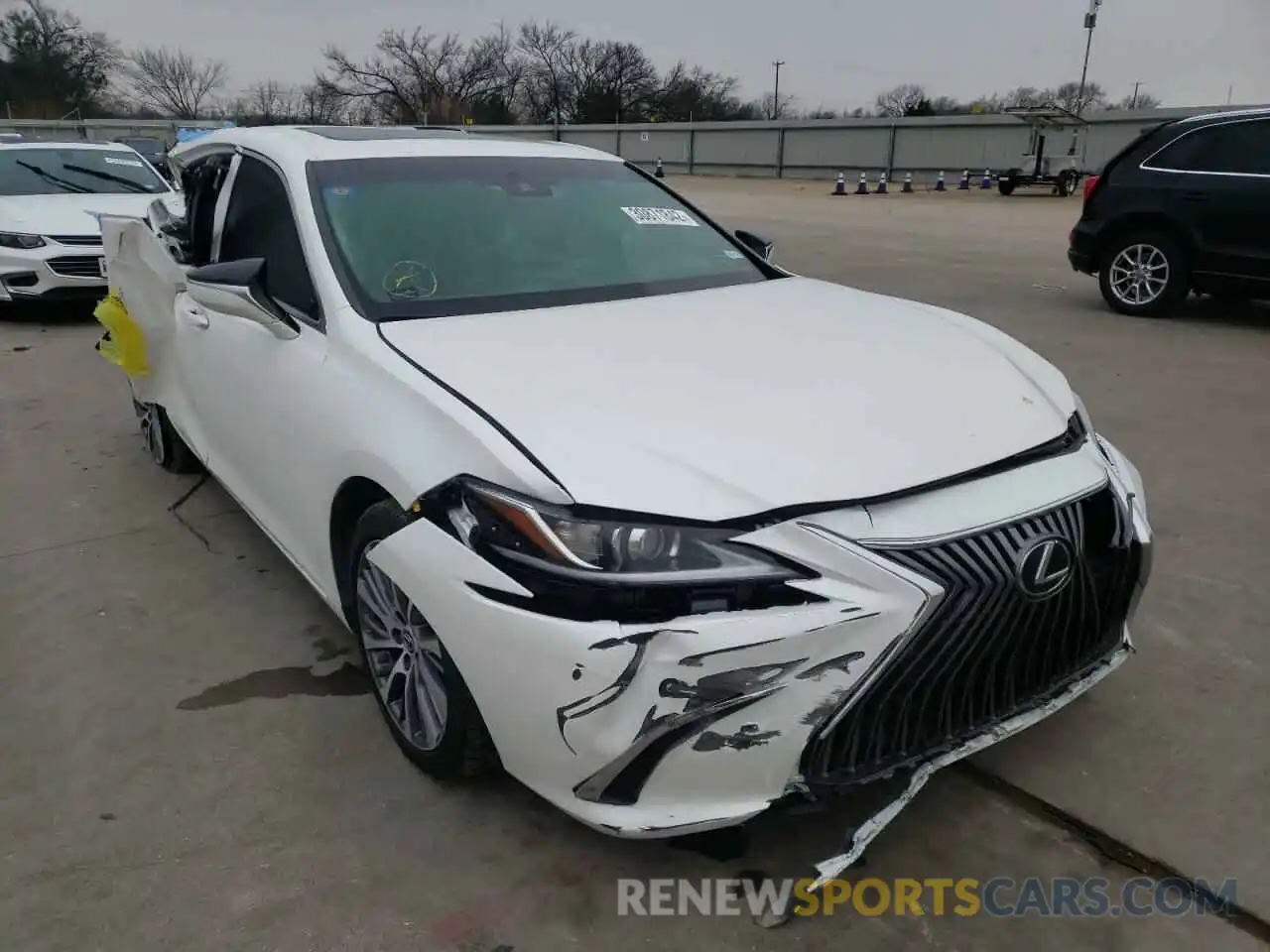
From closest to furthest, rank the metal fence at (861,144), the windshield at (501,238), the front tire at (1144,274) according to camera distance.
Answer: the windshield at (501,238) < the front tire at (1144,274) < the metal fence at (861,144)

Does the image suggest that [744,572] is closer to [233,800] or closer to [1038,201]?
[233,800]

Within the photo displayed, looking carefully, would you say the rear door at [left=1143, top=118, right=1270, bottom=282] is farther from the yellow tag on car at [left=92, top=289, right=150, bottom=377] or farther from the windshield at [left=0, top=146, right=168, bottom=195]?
the windshield at [left=0, top=146, right=168, bottom=195]

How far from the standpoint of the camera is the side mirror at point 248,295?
9.68 feet

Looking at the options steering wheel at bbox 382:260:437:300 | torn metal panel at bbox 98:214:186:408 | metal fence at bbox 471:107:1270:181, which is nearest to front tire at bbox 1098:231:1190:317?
steering wheel at bbox 382:260:437:300

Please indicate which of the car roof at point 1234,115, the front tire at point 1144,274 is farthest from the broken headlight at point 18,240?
the car roof at point 1234,115

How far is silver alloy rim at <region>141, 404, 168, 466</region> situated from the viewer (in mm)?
4875

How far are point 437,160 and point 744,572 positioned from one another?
2.29 m

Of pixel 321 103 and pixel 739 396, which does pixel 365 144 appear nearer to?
pixel 739 396

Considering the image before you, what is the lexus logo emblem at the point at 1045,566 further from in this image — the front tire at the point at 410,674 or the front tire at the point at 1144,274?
the front tire at the point at 1144,274

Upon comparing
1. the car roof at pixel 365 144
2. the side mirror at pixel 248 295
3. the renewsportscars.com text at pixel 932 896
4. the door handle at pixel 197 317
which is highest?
the car roof at pixel 365 144

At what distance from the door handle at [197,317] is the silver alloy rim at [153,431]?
113 cm

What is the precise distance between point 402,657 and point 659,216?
207 cm

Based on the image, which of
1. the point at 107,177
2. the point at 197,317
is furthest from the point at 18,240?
the point at 197,317

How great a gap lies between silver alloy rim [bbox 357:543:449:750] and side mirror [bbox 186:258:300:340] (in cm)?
89
